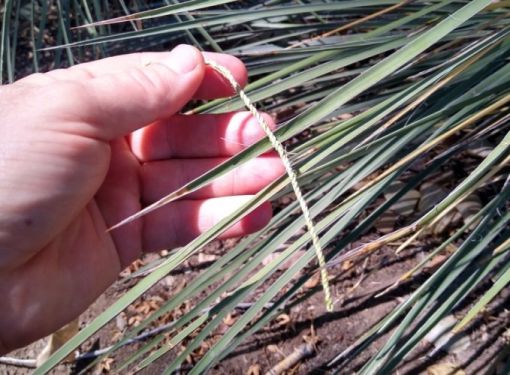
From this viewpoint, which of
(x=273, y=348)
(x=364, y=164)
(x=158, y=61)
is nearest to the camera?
(x=364, y=164)

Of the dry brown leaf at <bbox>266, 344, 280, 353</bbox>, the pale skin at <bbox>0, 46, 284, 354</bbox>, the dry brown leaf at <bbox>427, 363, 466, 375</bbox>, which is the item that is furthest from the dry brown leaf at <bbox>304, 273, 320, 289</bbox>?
the pale skin at <bbox>0, 46, 284, 354</bbox>

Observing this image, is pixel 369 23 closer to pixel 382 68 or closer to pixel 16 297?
pixel 382 68

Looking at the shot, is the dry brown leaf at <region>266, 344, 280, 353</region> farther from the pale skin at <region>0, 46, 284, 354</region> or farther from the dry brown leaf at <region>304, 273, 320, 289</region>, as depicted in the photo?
the pale skin at <region>0, 46, 284, 354</region>

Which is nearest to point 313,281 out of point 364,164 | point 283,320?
point 283,320

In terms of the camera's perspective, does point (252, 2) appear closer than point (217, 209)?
No

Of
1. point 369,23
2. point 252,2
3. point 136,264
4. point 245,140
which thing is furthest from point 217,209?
point 252,2

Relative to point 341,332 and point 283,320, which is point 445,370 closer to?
point 341,332
